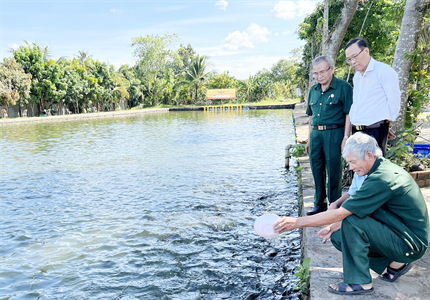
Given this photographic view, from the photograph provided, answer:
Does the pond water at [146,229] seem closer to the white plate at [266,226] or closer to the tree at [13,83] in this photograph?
the white plate at [266,226]

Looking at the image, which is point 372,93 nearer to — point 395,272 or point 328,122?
point 328,122

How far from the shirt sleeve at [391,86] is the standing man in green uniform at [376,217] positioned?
47.8 inches

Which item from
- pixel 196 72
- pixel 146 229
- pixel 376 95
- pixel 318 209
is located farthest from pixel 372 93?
pixel 196 72

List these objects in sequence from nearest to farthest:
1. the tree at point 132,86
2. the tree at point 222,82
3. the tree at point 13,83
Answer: the tree at point 13,83 → the tree at point 132,86 → the tree at point 222,82

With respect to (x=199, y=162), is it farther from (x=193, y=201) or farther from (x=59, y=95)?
(x=59, y=95)

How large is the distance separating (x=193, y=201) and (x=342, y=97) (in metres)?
3.35

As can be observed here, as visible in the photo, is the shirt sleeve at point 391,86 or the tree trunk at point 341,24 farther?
the tree trunk at point 341,24

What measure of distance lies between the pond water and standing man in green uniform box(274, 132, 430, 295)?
101 cm

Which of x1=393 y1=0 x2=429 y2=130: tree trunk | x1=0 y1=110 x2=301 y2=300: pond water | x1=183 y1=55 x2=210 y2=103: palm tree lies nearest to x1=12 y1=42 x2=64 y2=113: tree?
x1=183 y1=55 x2=210 y2=103: palm tree

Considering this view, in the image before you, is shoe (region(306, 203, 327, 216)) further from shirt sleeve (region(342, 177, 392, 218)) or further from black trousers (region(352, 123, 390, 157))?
shirt sleeve (region(342, 177, 392, 218))

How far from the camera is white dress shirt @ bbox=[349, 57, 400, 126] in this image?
10.5ft

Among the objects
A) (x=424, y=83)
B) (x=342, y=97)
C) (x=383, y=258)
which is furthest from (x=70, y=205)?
(x=424, y=83)

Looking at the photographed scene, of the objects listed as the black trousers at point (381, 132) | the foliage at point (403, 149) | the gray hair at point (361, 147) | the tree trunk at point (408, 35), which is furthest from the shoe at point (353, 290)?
the tree trunk at point (408, 35)

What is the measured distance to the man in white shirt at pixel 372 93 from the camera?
126 inches
